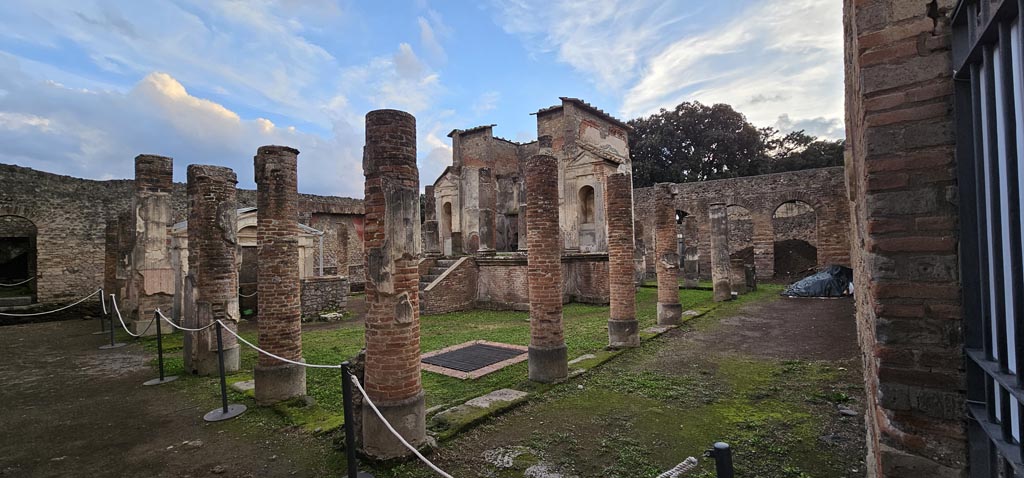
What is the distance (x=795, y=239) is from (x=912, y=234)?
28.4 meters

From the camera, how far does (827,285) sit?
1658cm

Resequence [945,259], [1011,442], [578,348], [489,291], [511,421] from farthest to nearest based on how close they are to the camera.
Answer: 1. [489,291]
2. [578,348]
3. [511,421]
4. [945,259]
5. [1011,442]

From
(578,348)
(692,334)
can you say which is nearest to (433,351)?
(578,348)

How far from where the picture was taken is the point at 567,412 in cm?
579

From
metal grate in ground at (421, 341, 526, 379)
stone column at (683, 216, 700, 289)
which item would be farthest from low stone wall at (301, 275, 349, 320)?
stone column at (683, 216, 700, 289)

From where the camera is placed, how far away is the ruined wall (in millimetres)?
20969

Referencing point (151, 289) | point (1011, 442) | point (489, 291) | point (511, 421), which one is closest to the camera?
point (1011, 442)

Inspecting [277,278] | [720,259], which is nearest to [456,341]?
[277,278]

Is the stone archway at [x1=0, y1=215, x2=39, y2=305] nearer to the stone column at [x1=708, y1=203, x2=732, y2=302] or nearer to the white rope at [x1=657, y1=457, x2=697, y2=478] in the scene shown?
the white rope at [x1=657, y1=457, x2=697, y2=478]

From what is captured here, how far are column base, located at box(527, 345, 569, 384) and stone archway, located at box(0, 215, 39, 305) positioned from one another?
71.5 ft

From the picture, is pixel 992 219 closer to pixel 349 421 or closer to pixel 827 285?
pixel 349 421

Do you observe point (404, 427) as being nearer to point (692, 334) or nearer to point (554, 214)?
point (554, 214)

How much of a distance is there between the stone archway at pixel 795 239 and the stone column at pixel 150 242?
1086 inches

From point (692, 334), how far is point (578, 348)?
10.2ft
